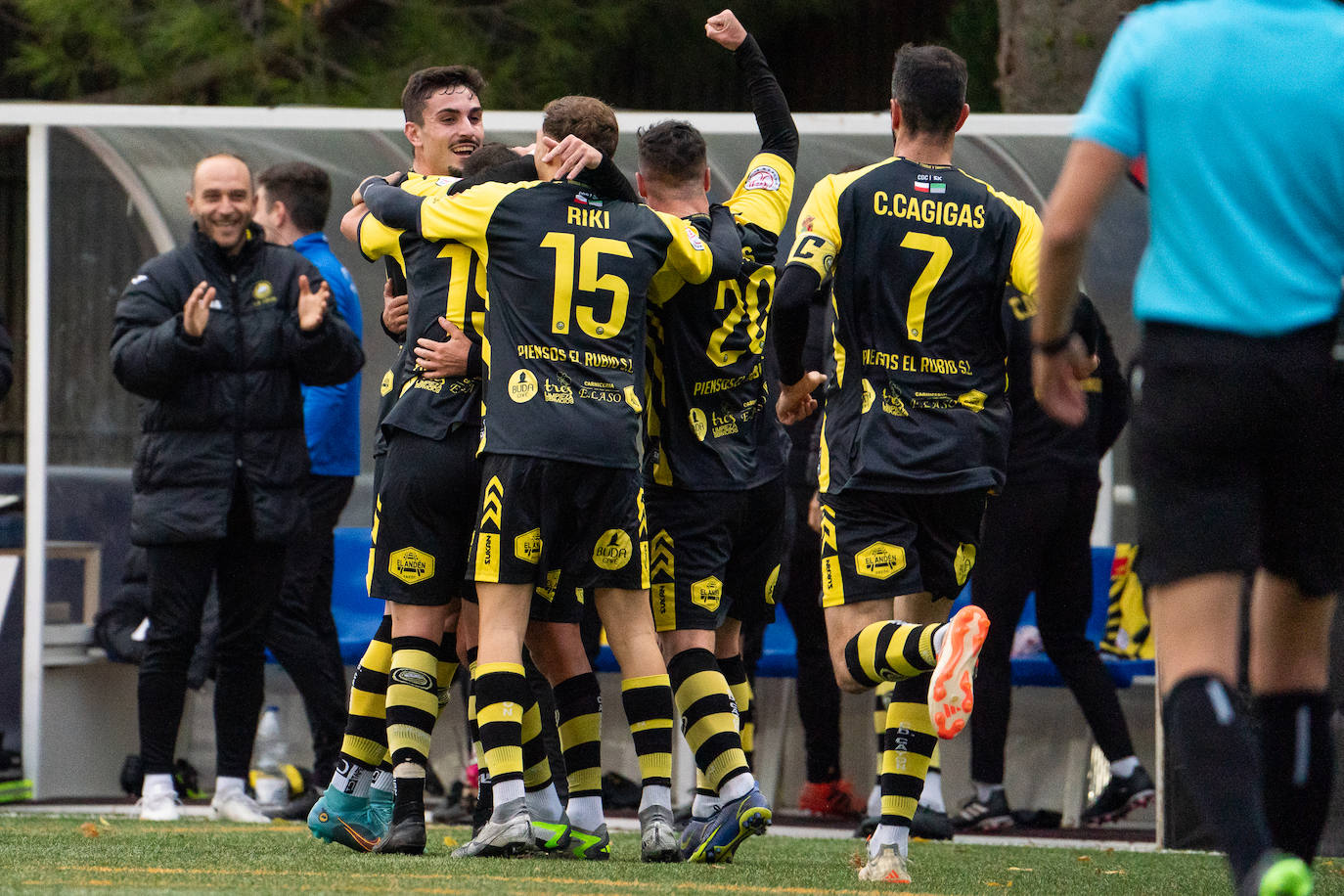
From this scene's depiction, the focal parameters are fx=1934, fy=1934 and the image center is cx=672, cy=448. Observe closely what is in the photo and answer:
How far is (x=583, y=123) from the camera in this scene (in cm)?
520

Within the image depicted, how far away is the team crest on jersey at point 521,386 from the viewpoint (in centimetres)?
498

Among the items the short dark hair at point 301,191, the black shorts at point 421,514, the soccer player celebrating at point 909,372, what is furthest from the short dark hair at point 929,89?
the short dark hair at point 301,191

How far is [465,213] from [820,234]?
37.2 inches

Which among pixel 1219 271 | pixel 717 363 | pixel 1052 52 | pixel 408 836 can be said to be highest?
pixel 1052 52

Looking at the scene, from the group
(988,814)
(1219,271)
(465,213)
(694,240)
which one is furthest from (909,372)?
(988,814)

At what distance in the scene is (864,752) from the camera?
339 inches

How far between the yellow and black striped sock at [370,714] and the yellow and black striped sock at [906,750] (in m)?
1.39

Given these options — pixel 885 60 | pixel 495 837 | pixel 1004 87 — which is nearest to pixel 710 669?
pixel 495 837

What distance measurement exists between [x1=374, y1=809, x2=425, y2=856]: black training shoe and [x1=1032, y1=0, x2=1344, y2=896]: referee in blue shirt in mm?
2537

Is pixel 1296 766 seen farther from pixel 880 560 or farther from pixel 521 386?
pixel 521 386

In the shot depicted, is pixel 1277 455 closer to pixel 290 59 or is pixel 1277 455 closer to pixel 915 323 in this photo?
pixel 915 323

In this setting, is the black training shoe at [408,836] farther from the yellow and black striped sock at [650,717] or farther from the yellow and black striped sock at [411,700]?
the yellow and black striped sock at [650,717]

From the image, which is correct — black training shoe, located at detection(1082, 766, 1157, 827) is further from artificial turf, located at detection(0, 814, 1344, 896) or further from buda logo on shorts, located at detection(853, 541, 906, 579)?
buda logo on shorts, located at detection(853, 541, 906, 579)

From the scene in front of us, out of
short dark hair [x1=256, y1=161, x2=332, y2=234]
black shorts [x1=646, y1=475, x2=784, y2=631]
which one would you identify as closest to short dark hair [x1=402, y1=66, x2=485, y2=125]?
black shorts [x1=646, y1=475, x2=784, y2=631]
